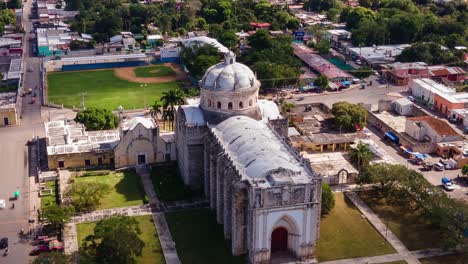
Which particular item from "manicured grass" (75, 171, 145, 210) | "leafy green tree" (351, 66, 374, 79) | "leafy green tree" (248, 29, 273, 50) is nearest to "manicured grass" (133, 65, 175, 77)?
"leafy green tree" (248, 29, 273, 50)

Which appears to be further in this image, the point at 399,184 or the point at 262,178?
the point at 399,184

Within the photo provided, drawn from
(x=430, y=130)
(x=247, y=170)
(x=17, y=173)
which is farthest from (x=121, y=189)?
(x=430, y=130)

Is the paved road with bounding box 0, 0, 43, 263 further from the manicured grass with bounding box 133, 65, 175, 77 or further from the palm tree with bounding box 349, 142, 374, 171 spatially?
the palm tree with bounding box 349, 142, 374, 171

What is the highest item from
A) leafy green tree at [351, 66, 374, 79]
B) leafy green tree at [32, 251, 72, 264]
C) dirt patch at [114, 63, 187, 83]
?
leafy green tree at [351, 66, 374, 79]

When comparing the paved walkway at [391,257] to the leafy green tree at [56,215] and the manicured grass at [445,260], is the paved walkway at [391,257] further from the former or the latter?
the leafy green tree at [56,215]

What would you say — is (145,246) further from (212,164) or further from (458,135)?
(458,135)

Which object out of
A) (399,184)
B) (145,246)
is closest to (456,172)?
(399,184)

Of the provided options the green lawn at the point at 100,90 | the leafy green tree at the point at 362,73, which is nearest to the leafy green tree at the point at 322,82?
the leafy green tree at the point at 362,73
